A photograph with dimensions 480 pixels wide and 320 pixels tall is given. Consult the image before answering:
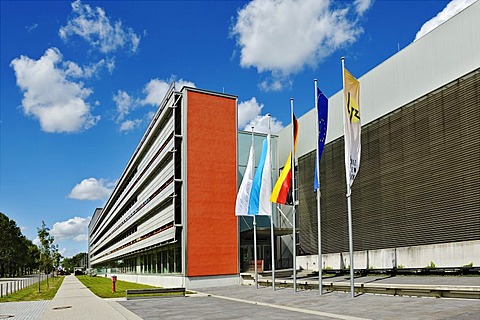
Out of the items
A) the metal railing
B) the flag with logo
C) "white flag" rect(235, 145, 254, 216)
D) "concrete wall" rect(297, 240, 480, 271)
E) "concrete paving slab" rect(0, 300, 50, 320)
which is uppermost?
the flag with logo

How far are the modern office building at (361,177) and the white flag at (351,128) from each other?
6416 mm

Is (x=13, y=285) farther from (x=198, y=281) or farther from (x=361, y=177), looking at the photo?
(x=361, y=177)

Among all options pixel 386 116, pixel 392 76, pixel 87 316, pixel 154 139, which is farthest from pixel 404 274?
pixel 154 139

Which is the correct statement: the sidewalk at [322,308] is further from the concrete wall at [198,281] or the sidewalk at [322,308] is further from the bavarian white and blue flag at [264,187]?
the concrete wall at [198,281]

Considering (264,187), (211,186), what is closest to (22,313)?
(264,187)

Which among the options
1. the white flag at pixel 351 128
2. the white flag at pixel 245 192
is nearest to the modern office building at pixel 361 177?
the white flag at pixel 245 192

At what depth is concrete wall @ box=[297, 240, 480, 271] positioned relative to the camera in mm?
25078

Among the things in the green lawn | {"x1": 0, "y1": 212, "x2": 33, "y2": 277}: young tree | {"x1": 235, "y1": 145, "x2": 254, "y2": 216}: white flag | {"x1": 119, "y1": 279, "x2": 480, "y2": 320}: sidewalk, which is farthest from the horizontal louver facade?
{"x1": 0, "y1": 212, "x2": 33, "y2": 277}: young tree

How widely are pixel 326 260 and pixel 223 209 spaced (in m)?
8.82

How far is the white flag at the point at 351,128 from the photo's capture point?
22.7 metres

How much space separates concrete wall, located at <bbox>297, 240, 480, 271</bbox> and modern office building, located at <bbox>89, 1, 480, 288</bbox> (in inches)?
2.7

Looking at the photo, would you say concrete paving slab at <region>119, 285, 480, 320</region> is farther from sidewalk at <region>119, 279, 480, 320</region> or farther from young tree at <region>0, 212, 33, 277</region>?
young tree at <region>0, 212, 33, 277</region>

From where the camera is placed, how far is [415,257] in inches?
1138

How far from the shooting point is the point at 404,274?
29.5 m
